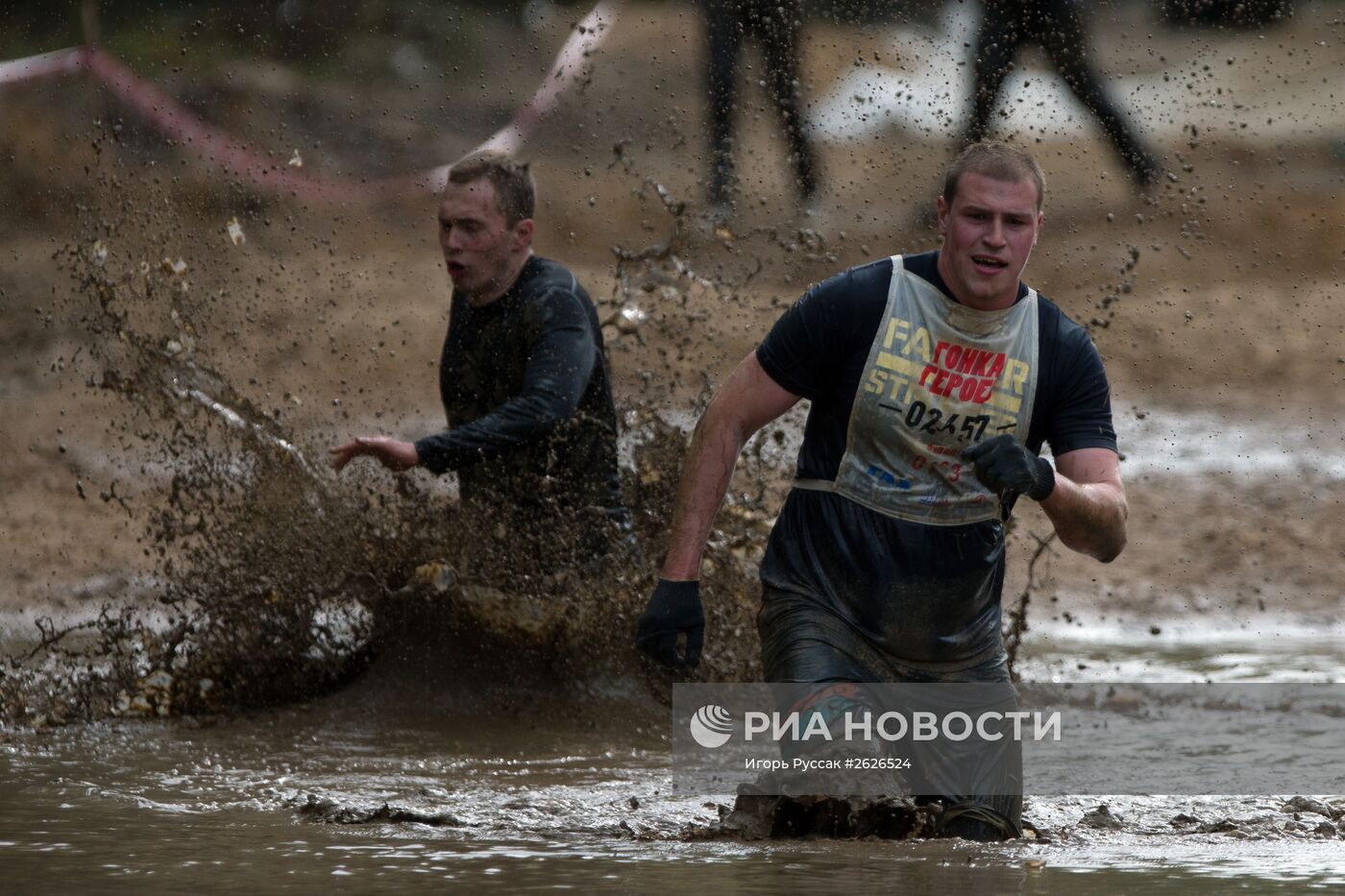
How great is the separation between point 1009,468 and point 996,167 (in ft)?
2.60

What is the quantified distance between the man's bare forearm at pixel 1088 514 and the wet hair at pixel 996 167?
0.68m

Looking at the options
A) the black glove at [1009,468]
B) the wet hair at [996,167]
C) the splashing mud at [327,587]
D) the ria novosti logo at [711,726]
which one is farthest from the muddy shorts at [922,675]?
the splashing mud at [327,587]

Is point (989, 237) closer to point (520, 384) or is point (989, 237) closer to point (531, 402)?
point (531, 402)

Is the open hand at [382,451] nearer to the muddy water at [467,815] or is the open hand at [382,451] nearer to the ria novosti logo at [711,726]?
the muddy water at [467,815]

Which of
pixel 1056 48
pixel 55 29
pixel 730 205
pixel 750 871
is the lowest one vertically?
pixel 750 871

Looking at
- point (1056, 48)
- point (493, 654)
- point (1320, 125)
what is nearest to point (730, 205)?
point (1056, 48)

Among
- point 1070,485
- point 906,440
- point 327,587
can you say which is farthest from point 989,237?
point 327,587

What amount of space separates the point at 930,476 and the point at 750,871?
98 centimetres

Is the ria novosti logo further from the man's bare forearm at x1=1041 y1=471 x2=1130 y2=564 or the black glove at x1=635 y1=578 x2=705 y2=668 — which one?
the man's bare forearm at x1=1041 y1=471 x2=1130 y2=564

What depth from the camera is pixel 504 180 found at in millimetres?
6652

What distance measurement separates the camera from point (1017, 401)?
4582mm

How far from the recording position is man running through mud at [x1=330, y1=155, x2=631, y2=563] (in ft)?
21.1

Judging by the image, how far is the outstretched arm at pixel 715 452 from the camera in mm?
4543

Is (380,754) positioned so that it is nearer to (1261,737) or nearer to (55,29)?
(1261,737)
